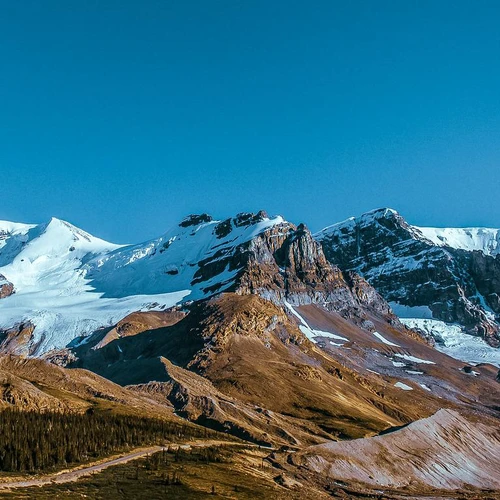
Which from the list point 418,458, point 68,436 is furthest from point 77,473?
point 418,458

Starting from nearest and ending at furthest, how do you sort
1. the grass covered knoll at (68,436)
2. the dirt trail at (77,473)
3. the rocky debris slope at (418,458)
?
the dirt trail at (77,473) → the grass covered knoll at (68,436) → the rocky debris slope at (418,458)

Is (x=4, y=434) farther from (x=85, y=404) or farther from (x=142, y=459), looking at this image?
(x=85, y=404)

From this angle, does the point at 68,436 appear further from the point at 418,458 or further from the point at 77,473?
the point at 418,458

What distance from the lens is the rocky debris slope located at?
123 metres

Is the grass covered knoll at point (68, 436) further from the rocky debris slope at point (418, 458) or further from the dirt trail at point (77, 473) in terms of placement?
the rocky debris slope at point (418, 458)

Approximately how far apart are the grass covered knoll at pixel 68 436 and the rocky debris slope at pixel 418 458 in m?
29.1

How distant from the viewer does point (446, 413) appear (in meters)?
177

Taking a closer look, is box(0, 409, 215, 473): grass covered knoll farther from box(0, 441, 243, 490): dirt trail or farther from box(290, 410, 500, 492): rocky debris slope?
box(290, 410, 500, 492): rocky debris slope

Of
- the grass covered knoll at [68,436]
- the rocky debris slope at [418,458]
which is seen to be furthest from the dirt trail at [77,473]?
the rocky debris slope at [418,458]

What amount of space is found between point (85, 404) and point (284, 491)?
64901mm

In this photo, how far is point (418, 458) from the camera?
14162 cm

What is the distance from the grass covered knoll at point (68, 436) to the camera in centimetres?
9556

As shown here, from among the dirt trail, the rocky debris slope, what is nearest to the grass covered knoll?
the dirt trail

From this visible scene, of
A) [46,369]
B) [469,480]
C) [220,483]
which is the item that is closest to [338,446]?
[469,480]
